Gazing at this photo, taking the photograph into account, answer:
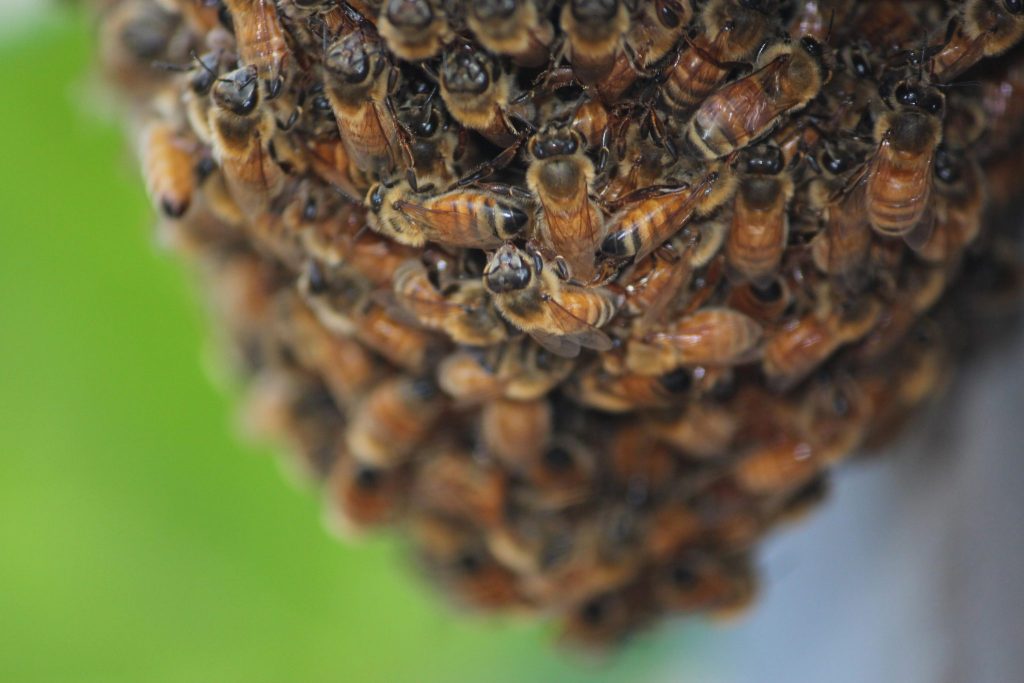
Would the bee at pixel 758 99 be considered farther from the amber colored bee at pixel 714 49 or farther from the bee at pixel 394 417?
the bee at pixel 394 417

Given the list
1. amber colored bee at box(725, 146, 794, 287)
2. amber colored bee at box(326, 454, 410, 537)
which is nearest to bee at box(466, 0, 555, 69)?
amber colored bee at box(725, 146, 794, 287)

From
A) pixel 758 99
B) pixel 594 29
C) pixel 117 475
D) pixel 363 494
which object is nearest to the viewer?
pixel 594 29

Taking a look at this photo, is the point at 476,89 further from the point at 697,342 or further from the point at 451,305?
the point at 697,342

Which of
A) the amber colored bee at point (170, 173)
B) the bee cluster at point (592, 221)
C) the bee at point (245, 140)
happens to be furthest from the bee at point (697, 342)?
the amber colored bee at point (170, 173)

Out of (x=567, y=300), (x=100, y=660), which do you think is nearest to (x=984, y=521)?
(x=567, y=300)

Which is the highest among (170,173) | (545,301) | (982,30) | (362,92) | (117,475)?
(117,475)

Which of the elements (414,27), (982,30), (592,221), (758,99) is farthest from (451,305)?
(982,30)
